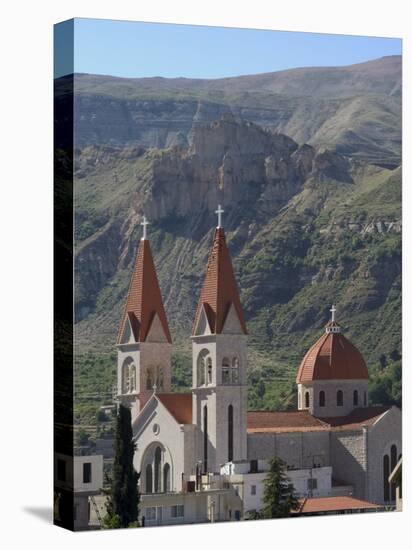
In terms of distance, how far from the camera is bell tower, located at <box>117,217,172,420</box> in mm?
54250

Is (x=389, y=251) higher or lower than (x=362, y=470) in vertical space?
higher

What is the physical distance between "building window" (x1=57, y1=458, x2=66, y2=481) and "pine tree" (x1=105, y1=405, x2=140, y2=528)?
139 centimetres

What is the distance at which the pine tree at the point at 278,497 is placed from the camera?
52.1 metres

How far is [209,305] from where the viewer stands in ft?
179

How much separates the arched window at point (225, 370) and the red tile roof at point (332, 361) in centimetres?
364

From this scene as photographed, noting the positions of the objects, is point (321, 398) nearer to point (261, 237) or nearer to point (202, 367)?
point (202, 367)

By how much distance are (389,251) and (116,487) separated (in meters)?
11.1

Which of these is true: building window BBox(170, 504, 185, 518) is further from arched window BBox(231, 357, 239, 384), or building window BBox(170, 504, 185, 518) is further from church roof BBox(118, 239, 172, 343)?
church roof BBox(118, 239, 172, 343)

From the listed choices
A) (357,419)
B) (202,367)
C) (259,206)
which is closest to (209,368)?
(202,367)

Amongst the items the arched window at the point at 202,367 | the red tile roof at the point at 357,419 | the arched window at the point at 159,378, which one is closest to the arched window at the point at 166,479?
the arched window at the point at 202,367

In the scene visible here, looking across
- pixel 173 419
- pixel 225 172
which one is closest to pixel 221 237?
pixel 225 172

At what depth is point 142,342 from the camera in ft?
181

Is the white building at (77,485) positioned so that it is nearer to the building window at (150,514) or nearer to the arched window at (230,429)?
the building window at (150,514)

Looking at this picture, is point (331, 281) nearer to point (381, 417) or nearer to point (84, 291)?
point (381, 417)
